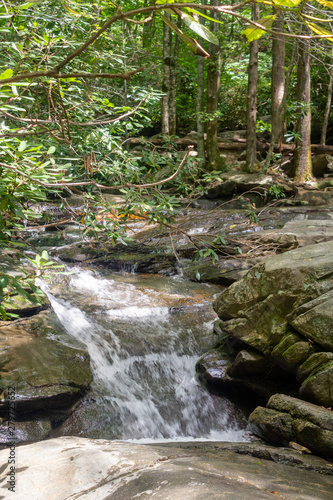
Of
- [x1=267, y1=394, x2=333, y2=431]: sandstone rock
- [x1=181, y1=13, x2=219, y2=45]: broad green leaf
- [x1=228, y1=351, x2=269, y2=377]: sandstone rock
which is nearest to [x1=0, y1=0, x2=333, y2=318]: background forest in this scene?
[x1=181, y1=13, x2=219, y2=45]: broad green leaf

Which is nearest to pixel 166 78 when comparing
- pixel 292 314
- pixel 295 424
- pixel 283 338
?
pixel 292 314

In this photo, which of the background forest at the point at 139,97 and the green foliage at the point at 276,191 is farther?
the green foliage at the point at 276,191

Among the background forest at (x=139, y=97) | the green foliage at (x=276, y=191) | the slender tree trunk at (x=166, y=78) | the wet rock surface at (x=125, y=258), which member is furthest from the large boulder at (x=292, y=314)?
the slender tree trunk at (x=166, y=78)

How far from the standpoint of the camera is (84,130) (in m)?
6.48

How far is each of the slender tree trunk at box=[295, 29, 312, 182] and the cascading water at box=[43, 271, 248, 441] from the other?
9087 millimetres

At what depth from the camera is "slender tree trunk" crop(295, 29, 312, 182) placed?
44.7 ft

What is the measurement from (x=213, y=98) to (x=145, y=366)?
485 inches

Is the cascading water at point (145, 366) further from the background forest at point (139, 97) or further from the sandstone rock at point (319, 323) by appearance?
the background forest at point (139, 97)

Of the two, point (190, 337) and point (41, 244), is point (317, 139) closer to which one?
point (41, 244)

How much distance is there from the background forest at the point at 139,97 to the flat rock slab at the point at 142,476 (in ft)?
3.93

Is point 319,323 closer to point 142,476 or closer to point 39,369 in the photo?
point 142,476

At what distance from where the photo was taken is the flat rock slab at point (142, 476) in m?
2.05

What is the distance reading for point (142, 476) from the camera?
7.50ft

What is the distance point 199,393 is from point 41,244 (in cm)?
636
